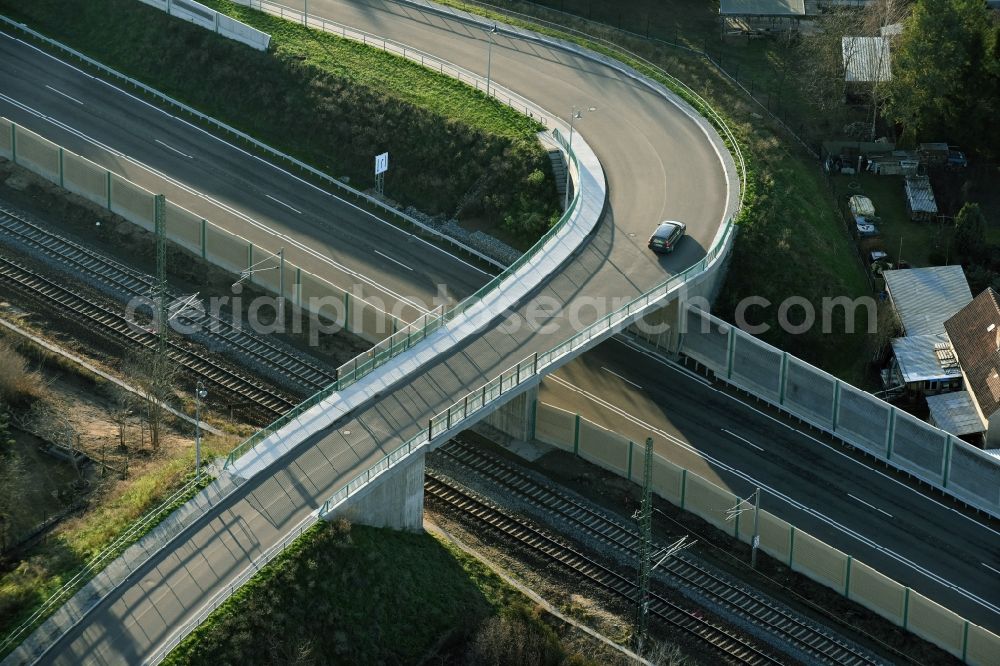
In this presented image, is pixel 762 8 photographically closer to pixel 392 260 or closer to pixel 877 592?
pixel 392 260

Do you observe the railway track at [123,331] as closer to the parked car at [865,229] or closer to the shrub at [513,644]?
the shrub at [513,644]

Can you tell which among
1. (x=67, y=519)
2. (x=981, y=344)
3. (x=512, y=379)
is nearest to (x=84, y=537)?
(x=67, y=519)

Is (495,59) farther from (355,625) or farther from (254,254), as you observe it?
(355,625)

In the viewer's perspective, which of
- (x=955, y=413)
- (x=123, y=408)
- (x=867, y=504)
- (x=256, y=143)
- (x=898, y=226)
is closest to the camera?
(x=867, y=504)

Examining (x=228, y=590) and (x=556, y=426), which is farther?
(x=556, y=426)

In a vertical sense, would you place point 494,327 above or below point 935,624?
above

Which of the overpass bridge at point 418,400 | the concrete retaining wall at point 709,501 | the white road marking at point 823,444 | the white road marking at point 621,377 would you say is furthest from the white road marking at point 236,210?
the concrete retaining wall at point 709,501

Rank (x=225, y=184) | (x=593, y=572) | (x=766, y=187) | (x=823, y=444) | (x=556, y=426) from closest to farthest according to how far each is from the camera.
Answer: (x=593, y=572) → (x=556, y=426) → (x=823, y=444) → (x=766, y=187) → (x=225, y=184)
